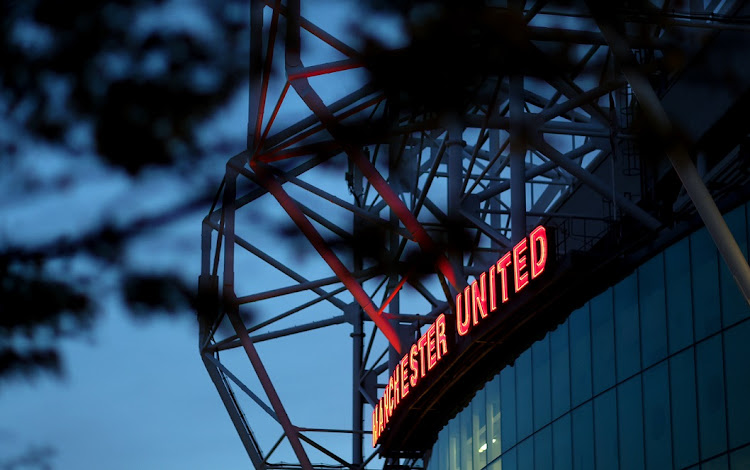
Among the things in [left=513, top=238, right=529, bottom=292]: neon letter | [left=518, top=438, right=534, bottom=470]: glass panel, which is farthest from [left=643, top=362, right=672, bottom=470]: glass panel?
[left=518, top=438, right=534, bottom=470]: glass panel

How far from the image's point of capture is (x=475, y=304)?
113 feet

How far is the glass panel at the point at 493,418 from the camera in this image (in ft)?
124

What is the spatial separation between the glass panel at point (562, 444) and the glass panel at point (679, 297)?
17.9ft

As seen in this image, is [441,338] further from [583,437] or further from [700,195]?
[700,195]

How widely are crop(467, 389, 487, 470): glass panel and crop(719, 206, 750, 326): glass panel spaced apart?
14040 millimetres

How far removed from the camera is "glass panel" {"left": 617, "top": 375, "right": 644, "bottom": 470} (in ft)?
94.9

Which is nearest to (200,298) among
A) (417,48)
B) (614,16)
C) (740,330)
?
(417,48)

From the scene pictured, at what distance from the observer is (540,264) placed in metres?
31.0

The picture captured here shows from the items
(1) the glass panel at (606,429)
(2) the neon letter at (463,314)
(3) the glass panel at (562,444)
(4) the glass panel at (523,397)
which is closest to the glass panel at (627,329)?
(1) the glass panel at (606,429)

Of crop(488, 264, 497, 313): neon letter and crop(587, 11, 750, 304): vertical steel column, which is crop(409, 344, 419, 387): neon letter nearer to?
crop(488, 264, 497, 313): neon letter

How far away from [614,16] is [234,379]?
3926 cm

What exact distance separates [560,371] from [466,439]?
824 centimetres

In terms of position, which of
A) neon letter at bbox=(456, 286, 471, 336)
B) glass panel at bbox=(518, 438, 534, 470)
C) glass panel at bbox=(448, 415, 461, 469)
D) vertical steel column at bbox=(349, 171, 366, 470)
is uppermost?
vertical steel column at bbox=(349, 171, 366, 470)

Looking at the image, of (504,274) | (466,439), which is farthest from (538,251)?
(466,439)
